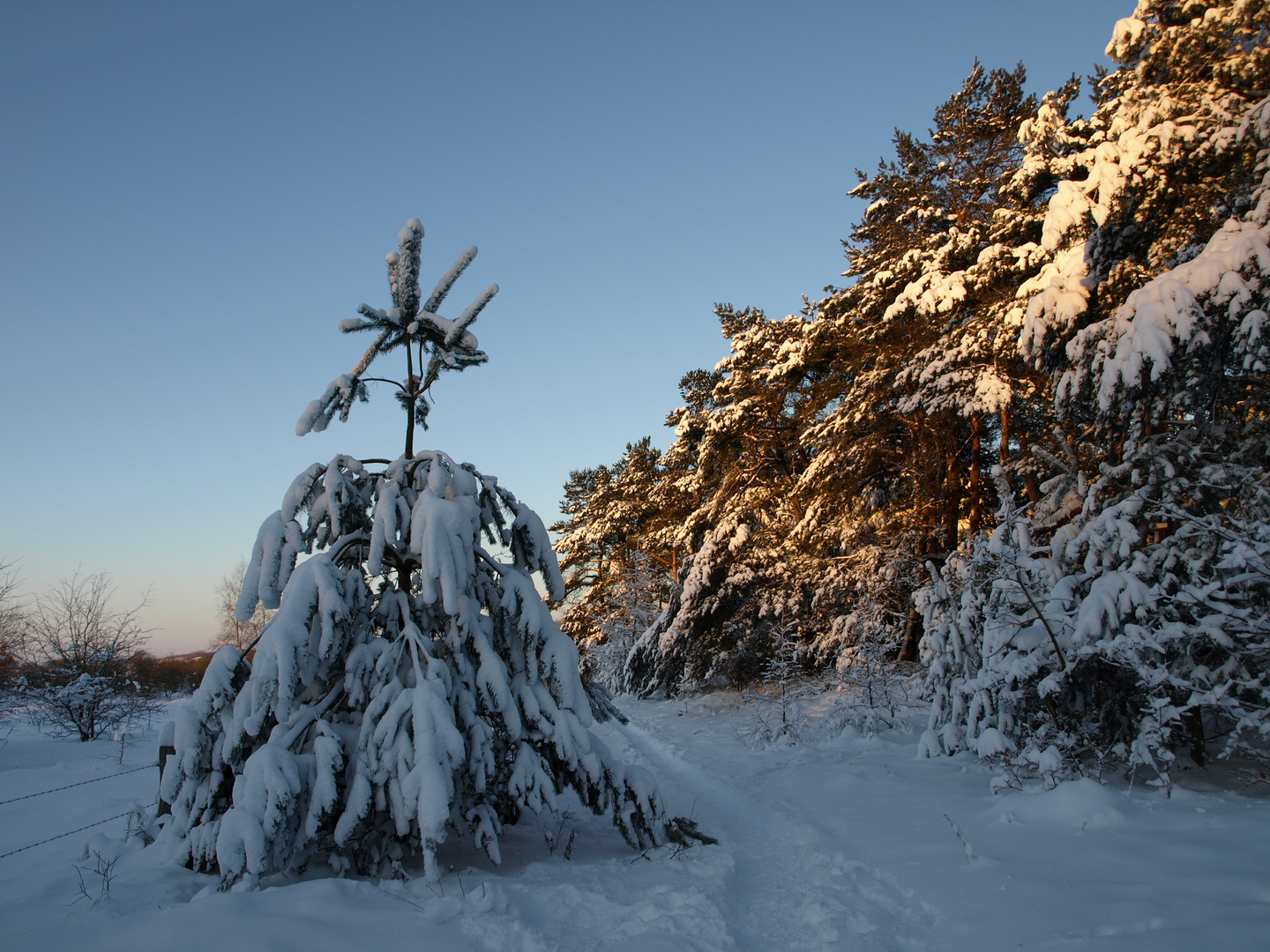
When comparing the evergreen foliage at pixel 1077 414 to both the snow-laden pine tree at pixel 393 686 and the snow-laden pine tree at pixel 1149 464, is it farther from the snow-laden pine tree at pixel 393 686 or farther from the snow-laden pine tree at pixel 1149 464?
the snow-laden pine tree at pixel 393 686

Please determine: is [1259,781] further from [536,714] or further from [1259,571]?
[536,714]

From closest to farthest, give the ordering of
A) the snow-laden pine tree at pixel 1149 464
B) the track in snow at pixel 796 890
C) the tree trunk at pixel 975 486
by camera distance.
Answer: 1. the track in snow at pixel 796 890
2. the snow-laden pine tree at pixel 1149 464
3. the tree trunk at pixel 975 486

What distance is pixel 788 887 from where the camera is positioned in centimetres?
448

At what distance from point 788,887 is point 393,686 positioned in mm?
3111

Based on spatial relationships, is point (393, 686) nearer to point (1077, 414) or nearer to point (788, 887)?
point (788, 887)

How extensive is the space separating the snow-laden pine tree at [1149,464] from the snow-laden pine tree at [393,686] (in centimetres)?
387

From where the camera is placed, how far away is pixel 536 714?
4605 millimetres

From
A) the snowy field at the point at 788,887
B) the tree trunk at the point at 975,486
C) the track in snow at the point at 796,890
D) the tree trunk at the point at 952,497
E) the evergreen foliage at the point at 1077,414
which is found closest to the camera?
the snowy field at the point at 788,887

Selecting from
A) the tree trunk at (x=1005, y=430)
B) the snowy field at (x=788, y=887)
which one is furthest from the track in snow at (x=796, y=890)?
the tree trunk at (x=1005, y=430)

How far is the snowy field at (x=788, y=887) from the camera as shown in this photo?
3113 millimetres

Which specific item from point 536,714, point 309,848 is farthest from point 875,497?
point 309,848

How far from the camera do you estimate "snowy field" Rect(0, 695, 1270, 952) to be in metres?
3.11

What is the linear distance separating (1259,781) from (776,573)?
30.0 feet

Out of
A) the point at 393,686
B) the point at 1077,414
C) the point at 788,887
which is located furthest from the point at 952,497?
the point at 393,686
